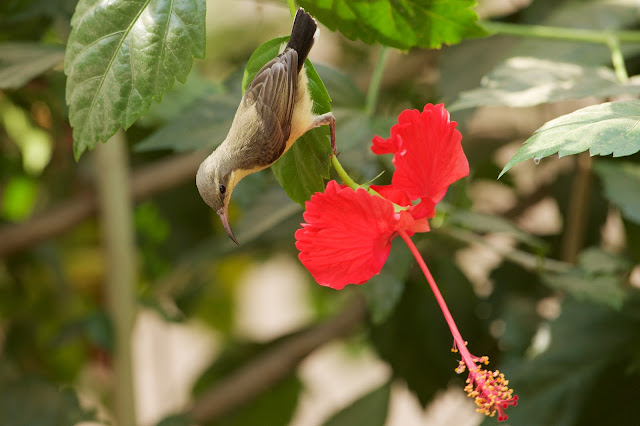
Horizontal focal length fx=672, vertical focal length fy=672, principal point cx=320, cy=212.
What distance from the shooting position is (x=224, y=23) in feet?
4.93

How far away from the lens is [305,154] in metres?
0.50

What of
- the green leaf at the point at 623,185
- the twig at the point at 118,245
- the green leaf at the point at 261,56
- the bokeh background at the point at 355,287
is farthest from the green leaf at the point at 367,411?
the green leaf at the point at 261,56

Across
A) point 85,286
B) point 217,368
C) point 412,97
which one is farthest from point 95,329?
point 412,97

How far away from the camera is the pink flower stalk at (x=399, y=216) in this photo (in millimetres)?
429

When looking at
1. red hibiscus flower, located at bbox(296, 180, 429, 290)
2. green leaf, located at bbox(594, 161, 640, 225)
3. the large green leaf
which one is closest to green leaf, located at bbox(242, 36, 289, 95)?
the large green leaf

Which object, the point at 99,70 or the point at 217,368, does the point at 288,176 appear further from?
the point at 217,368

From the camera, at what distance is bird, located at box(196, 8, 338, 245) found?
1.55ft

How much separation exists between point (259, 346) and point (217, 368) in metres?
0.09

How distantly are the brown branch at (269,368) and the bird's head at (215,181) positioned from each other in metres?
0.63

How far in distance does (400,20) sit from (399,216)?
163mm

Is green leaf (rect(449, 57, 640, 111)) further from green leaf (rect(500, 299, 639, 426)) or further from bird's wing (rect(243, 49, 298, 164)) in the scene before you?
green leaf (rect(500, 299, 639, 426))

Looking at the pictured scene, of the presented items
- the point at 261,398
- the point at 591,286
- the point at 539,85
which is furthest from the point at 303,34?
the point at 261,398

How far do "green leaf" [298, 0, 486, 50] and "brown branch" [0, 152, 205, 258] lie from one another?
562mm

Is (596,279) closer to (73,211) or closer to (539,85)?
(539,85)
